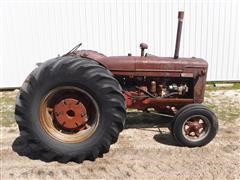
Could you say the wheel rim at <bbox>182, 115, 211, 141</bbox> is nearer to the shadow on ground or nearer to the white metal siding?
the shadow on ground

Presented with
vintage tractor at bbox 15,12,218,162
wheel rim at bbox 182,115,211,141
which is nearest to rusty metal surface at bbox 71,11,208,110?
vintage tractor at bbox 15,12,218,162

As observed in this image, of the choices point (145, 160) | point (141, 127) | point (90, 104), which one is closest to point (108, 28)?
point (141, 127)

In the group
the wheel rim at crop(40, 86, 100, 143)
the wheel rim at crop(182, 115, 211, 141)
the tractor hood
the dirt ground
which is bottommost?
the dirt ground

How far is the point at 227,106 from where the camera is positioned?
766 centimetres

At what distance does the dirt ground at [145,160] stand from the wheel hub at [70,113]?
498 millimetres

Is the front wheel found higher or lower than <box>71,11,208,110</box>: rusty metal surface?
lower

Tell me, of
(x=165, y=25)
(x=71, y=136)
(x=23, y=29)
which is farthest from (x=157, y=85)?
(x=23, y=29)

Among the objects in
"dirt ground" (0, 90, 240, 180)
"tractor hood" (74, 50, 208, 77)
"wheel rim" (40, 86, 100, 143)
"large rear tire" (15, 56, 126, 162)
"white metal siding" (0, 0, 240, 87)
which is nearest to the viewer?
"dirt ground" (0, 90, 240, 180)

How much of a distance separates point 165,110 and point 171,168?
133 cm

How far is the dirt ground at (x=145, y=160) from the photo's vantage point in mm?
4914

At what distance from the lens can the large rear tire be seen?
16.6 ft

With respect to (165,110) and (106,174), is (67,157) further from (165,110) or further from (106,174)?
(165,110)

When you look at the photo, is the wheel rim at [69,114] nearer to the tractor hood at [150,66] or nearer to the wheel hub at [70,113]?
the wheel hub at [70,113]

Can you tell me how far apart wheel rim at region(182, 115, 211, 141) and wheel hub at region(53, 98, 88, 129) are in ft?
4.44
